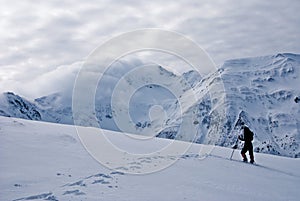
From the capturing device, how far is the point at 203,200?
379 inches

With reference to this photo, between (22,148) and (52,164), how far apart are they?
93.7 inches

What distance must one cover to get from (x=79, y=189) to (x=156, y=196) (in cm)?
207

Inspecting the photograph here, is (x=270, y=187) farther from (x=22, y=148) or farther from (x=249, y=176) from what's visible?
(x=22, y=148)

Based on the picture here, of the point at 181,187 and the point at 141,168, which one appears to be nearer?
the point at 181,187

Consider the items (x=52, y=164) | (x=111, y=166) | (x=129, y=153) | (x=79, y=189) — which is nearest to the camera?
(x=79, y=189)

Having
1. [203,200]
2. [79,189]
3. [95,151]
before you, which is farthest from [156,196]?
[95,151]

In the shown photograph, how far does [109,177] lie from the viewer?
432 inches

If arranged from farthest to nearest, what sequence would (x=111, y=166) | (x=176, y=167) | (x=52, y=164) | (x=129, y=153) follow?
(x=129, y=153) → (x=176, y=167) → (x=111, y=166) → (x=52, y=164)

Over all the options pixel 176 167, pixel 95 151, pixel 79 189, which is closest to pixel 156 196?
pixel 79 189

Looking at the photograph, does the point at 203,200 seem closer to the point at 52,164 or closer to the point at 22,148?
the point at 52,164

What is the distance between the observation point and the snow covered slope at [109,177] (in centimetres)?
913

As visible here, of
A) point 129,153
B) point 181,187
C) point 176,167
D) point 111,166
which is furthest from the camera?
point 129,153

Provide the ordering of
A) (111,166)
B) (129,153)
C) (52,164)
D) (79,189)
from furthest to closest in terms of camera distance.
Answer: (129,153)
(111,166)
(52,164)
(79,189)

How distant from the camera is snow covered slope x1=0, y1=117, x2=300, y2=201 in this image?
360 inches
